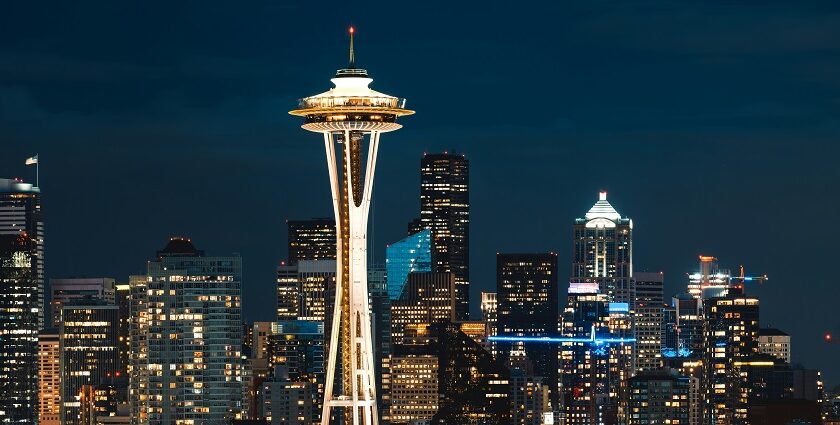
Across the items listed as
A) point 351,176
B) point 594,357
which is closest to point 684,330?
point 594,357

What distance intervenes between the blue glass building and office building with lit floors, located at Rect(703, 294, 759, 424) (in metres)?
21.1

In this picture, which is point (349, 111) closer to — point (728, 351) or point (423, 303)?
point (728, 351)

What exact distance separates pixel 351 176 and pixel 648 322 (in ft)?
345

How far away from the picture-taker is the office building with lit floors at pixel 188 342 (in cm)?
12256

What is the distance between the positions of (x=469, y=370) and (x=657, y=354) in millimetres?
32957

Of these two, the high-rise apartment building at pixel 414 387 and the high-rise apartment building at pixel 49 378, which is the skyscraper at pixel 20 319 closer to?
the high-rise apartment building at pixel 49 378

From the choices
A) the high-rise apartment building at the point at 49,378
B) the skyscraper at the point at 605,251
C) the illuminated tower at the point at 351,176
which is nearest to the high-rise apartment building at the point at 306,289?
the high-rise apartment building at the point at 49,378

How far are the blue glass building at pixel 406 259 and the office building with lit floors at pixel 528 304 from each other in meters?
5.86

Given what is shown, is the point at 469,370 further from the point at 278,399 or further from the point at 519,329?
the point at 519,329

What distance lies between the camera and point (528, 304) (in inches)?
6919

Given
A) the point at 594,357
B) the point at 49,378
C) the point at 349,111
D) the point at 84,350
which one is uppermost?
the point at 349,111

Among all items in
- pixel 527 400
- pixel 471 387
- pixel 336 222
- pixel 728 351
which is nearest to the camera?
pixel 336 222

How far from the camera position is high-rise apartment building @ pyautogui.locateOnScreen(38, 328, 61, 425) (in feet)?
487

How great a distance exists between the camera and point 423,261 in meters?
175
